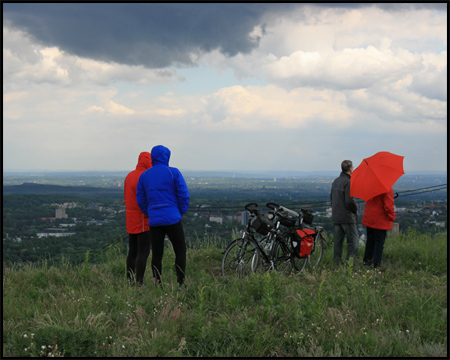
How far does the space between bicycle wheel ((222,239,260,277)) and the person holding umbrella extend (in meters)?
1.96

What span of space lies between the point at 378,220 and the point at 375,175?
33.0 inches

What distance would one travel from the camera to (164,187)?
5.12m

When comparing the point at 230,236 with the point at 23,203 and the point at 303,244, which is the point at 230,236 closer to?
the point at 303,244

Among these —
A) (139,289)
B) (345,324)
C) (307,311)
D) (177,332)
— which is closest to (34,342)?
(177,332)

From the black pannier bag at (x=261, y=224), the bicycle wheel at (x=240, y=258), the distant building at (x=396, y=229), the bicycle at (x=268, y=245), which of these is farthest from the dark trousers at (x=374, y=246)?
the distant building at (x=396, y=229)

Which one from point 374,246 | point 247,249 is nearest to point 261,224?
point 247,249

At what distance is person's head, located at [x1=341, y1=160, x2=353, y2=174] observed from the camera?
691 centimetres

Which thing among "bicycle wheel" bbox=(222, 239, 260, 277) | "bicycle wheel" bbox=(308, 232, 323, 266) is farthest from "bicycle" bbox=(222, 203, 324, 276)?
"bicycle wheel" bbox=(308, 232, 323, 266)

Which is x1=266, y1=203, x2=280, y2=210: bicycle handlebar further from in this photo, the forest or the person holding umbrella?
the person holding umbrella

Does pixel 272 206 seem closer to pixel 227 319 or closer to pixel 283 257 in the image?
pixel 283 257

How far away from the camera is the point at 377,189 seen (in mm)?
6305

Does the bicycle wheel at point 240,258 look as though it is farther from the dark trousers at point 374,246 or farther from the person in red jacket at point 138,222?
the dark trousers at point 374,246

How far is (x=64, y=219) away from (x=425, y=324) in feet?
66.8

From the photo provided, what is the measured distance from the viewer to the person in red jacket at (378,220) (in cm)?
655
